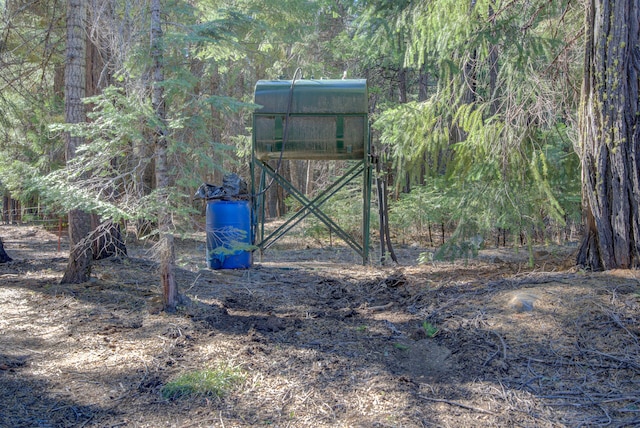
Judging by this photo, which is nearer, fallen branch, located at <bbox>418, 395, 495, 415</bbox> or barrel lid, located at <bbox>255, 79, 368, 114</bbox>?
fallen branch, located at <bbox>418, 395, 495, 415</bbox>

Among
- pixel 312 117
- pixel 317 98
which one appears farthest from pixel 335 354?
pixel 317 98

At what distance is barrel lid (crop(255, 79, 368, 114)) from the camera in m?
8.29

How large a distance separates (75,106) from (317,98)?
12.1ft

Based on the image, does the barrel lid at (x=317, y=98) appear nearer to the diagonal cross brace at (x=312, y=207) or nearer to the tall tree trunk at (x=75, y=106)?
the diagonal cross brace at (x=312, y=207)

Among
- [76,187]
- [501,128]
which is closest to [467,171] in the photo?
[501,128]

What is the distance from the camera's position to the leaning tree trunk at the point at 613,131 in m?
5.05

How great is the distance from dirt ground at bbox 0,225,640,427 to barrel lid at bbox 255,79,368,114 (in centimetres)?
327

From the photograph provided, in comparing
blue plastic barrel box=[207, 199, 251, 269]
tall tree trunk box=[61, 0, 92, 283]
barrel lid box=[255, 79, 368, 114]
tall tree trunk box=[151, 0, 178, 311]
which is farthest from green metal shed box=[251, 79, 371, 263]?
tall tree trunk box=[151, 0, 178, 311]

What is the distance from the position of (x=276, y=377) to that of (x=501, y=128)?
4580 mm

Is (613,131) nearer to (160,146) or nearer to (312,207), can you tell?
(160,146)

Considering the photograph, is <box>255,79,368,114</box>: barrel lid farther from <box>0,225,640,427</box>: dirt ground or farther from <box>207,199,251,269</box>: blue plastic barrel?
<box>0,225,640,427</box>: dirt ground

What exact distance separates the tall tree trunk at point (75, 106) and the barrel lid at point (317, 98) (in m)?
2.84

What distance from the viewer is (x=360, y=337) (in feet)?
15.2

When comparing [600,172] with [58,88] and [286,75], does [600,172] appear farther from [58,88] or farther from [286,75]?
[286,75]
